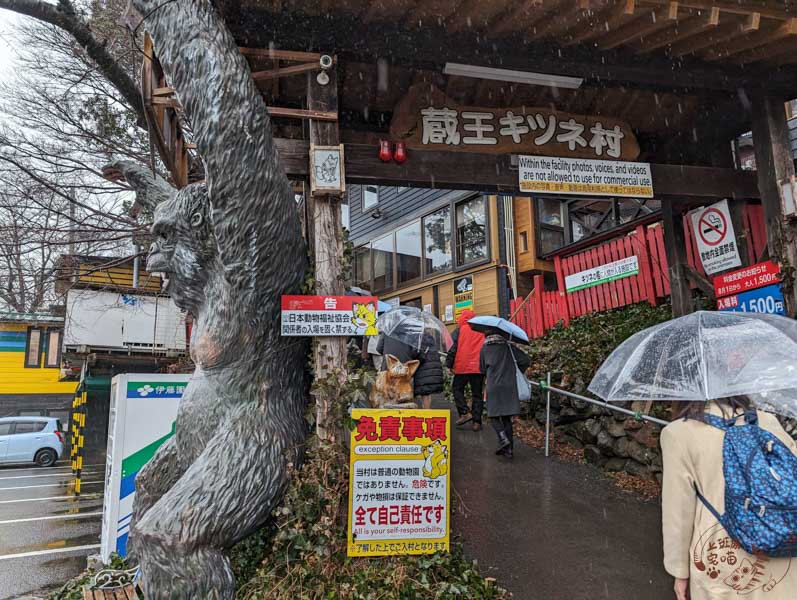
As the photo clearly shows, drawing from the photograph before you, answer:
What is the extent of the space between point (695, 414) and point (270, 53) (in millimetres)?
3767

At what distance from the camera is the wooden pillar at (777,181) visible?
205 inches

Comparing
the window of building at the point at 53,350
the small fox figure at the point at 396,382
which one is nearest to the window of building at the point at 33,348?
the window of building at the point at 53,350

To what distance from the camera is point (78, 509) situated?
9.04 m

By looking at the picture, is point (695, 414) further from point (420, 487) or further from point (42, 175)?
point (42, 175)

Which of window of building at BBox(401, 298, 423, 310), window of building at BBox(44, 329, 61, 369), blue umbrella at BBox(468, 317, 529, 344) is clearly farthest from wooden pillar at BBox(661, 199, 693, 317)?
window of building at BBox(44, 329, 61, 369)

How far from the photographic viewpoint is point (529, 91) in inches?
213

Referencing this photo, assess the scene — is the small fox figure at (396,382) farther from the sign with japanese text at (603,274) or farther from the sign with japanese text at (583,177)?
the sign with japanese text at (603,274)

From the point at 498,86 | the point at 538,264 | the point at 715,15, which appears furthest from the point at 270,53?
the point at 538,264

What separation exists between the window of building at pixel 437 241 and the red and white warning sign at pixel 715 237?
27.9ft

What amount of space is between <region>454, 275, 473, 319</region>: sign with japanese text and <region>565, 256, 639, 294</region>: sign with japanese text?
3.06 metres

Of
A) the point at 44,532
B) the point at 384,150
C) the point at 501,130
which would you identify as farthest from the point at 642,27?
the point at 44,532

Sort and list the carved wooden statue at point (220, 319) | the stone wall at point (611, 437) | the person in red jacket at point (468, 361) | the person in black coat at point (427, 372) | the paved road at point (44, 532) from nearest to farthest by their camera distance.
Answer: the carved wooden statue at point (220, 319) → the paved road at point (44, 532) → the stone wall at point (611, 437) → the person in black coat at point (427, 372) → the person in red jacket at point (468, 361)

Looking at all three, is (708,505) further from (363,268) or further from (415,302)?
(363,268)

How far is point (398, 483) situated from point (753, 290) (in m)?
4.22
